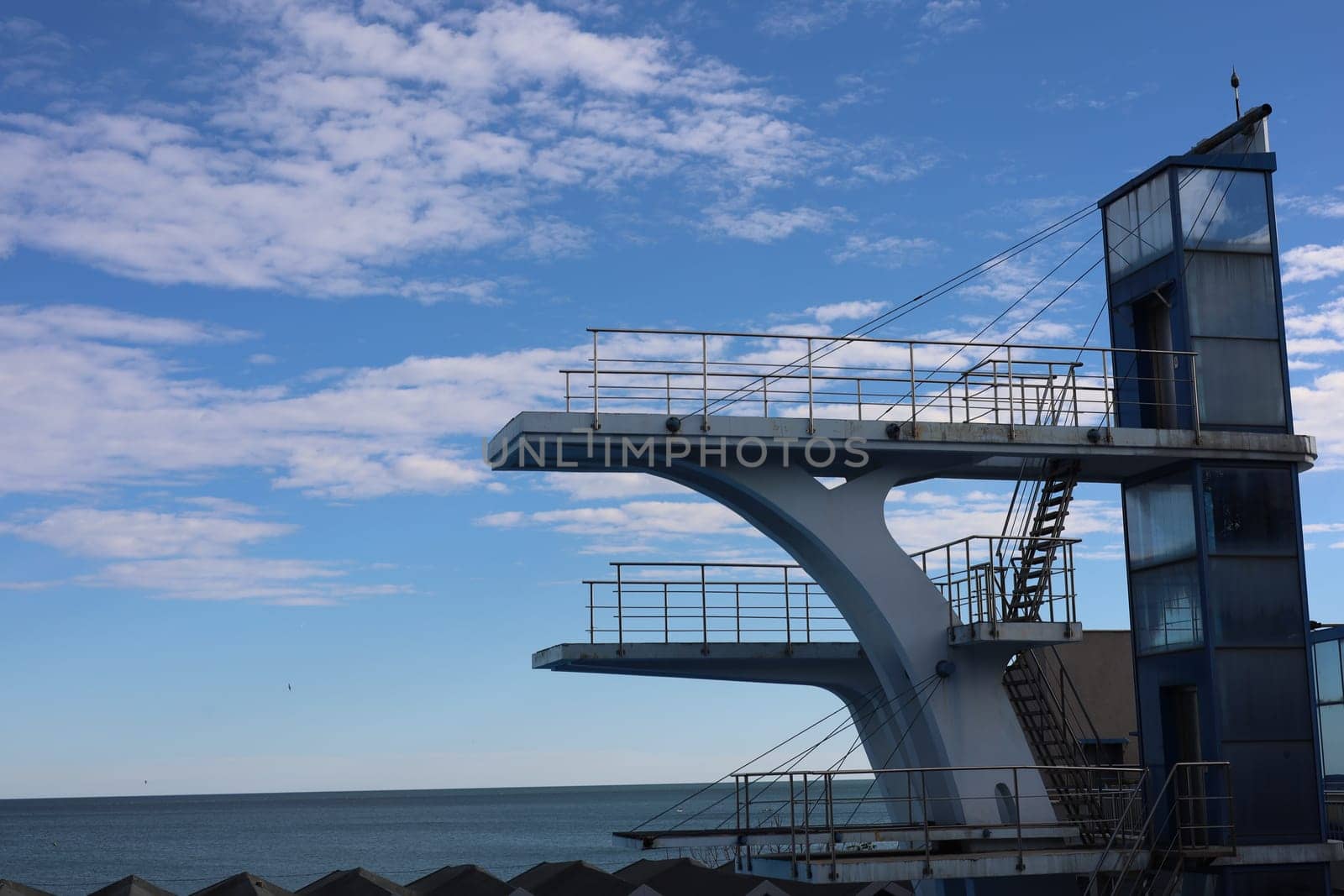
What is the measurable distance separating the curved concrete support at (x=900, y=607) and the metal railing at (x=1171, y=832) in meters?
1.21

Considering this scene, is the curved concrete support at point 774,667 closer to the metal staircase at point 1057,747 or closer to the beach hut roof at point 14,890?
the metal staircase at point 1057,747

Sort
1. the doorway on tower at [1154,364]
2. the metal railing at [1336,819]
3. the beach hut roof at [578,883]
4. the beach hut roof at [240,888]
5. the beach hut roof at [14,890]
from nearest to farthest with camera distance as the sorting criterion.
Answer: the doorway on tower at [1154,364] → the beach hut roof at [14,890] → the beach hut roof at [240,888] → the metal railing at [1336,819] → the beach hut roof at [578,883]

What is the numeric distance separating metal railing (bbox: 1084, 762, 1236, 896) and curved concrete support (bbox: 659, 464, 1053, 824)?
121cm

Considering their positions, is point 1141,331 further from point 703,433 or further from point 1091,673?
point 1091,673

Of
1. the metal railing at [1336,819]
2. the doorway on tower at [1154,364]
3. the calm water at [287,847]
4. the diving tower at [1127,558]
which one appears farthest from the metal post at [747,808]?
the calm water at [287,847]

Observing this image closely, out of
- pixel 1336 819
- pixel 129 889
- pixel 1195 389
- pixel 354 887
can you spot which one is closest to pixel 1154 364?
pixel 1195 389

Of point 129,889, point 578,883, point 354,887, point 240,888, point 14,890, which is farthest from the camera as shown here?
point 578,883

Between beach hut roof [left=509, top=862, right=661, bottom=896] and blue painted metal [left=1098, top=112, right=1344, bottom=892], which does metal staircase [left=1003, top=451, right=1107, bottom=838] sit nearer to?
blue painted metal [left=1098, top=112, right=1344, bottom=892]

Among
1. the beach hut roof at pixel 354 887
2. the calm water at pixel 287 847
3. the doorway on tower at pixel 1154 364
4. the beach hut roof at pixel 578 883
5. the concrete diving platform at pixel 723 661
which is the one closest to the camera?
the doorway on tower at pixel 1154 364

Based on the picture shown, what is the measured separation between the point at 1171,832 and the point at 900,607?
16.7 feet

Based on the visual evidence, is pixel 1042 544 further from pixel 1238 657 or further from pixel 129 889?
pixel 129 889

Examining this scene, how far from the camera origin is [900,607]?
20125 millimetres

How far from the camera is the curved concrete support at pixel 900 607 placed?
19.9 m

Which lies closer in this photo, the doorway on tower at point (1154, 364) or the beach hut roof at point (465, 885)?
the doorway on tower at point (1154, 364)
